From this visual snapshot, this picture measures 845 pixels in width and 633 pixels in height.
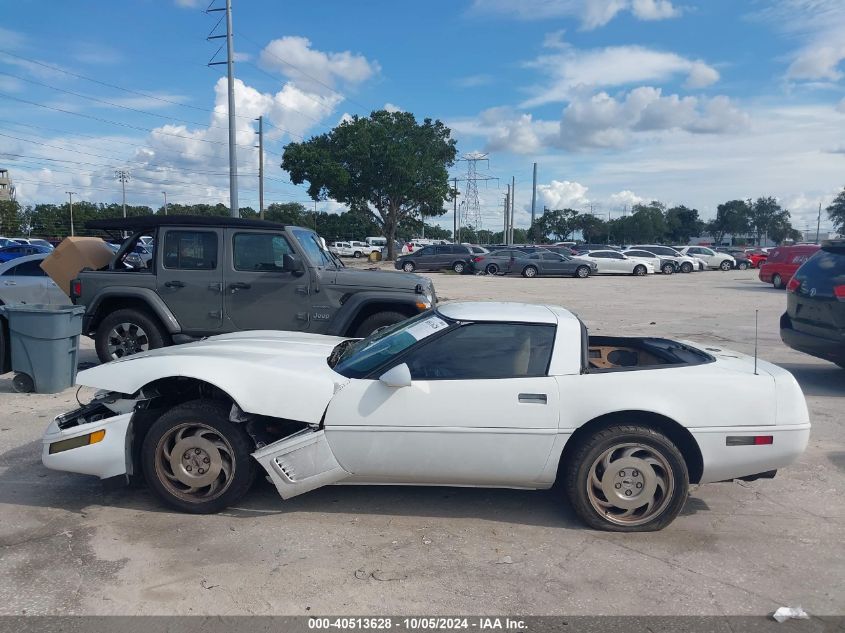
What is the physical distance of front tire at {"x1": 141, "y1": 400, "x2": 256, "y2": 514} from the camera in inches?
165

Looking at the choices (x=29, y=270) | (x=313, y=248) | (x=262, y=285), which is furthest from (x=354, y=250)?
(x=262, y=285)

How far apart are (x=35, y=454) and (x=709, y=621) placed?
5004 millimetres

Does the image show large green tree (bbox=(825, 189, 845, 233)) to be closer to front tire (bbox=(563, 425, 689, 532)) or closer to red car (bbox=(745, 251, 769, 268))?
red car (bbox=(745, 251, 769, 268))

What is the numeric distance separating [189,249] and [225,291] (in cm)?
72

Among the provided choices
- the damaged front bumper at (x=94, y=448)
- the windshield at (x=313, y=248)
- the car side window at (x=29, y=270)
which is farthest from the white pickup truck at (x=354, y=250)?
the damaged front bumper at (x=94, y=448)

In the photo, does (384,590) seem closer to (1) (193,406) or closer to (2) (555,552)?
(2) (555,552)

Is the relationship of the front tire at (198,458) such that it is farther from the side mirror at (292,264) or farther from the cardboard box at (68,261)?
the cardboard box at (68,261)

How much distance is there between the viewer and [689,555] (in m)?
3.87

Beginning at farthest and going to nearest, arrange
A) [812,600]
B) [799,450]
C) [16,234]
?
[16,234], [799,450], [812,600]

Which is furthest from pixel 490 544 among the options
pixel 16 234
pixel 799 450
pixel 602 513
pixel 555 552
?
pixel 16 234

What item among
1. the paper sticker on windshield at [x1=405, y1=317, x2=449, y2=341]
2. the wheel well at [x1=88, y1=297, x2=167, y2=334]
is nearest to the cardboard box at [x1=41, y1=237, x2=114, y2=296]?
the wheel well at [x1=88, y1=297, x2=167, y2=334]

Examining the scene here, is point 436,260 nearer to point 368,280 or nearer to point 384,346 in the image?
point 368,280

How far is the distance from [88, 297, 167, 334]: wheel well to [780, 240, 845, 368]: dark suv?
781 centimetres

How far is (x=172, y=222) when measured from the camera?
8383mm
